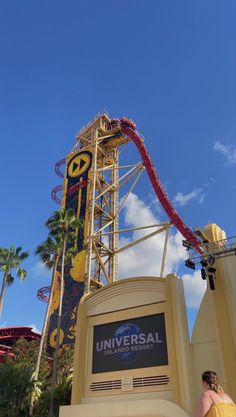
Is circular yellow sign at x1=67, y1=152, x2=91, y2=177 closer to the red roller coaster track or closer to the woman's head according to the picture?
the red roller coaster track

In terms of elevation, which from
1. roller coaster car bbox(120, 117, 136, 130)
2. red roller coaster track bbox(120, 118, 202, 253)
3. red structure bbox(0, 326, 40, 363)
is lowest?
red structure bbox(0, 326, 40, 363)

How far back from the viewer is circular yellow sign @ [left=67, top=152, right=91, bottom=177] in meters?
52.0

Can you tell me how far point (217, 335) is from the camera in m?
16.8

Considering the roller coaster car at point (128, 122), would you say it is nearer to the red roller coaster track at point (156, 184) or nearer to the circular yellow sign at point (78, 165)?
the red roller coaster track at point (156, 184)

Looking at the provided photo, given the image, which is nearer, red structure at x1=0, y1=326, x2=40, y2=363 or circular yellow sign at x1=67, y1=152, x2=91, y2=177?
circular yellow sign at x1=67, y1=152, x2=91, y2=177

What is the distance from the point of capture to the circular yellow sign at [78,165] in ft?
171

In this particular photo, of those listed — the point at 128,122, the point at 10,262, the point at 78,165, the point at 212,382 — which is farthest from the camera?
the point at 128,122

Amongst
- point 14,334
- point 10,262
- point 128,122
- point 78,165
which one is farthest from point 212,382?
point 14,334

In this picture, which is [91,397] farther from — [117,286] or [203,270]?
[203,270]

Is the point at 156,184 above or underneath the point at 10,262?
above

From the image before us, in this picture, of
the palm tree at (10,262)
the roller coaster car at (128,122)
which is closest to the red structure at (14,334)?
the palm tree at (10,262)

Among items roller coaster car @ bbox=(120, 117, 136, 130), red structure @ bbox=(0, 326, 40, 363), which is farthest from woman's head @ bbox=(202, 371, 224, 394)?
red structure @ bbox=(0, 326, 40, 363)

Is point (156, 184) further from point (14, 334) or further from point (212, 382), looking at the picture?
point (212, 382)

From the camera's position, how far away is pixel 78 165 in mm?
53219
